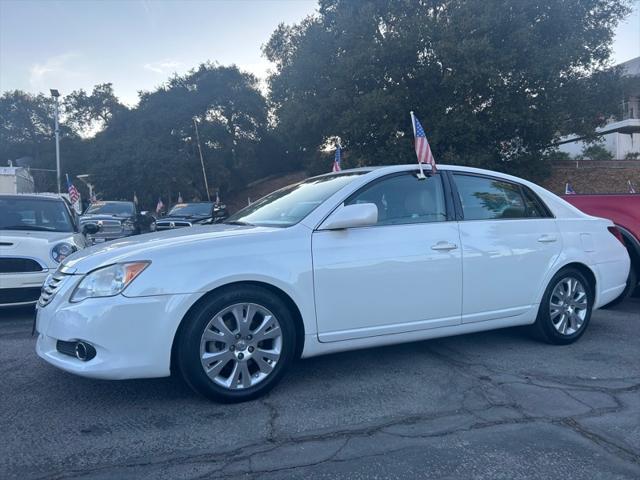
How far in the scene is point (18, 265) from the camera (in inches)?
243

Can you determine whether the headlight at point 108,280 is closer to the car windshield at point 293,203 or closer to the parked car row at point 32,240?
the car windshield at point 293,203

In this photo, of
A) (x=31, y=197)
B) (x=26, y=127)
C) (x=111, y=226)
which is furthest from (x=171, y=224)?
(x=26, y=127)

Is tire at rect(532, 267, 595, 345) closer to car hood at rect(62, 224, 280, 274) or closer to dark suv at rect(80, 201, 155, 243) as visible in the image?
car hood at rect(62, 224, 280, 274)

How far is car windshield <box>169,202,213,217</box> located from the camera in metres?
16.5

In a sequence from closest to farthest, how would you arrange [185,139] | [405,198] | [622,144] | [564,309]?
1. [405,198]
2. [564,309]
3. [185,139]
4. [622,144]

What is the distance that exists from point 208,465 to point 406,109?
65.3ft

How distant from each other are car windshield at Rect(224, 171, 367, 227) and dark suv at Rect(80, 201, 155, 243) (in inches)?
345

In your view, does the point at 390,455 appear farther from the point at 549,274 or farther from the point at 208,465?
the point at 549,274

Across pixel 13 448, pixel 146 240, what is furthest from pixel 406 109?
pixel 13 448

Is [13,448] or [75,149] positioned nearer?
[13,448]

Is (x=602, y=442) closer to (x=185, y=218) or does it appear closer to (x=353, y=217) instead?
(x=353, y=217)

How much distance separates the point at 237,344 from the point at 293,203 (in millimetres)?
1399

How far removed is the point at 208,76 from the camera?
43.8 m

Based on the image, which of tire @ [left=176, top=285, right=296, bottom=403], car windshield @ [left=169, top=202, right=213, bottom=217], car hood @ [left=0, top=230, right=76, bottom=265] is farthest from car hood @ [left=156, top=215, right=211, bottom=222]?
tire @ [left=176, top=285, right=296, bottom=403]
